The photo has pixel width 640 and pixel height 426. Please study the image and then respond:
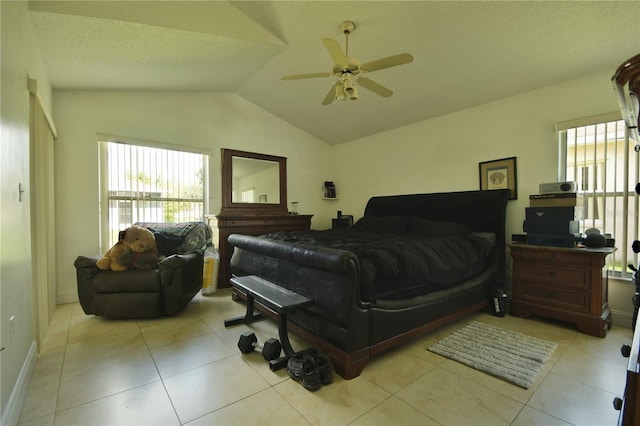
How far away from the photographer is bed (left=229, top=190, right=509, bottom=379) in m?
1.91

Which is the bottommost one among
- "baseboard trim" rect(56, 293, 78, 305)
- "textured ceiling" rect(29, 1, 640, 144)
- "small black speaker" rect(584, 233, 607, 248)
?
"baseboard trim" rect(56, 293, 78, 305)

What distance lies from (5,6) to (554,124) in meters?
4.66

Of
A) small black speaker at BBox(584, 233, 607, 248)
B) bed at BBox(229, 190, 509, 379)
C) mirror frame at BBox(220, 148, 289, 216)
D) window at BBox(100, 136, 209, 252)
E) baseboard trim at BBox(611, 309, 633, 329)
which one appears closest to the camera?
bed at BBox(229, 190, 509, 379)

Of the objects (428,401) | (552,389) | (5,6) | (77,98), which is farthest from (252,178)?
(552,389)

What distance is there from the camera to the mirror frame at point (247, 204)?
4539 mm

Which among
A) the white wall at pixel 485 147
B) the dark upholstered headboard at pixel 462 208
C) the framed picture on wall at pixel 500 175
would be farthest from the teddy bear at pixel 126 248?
the framed picture on wall at pixel 500 175

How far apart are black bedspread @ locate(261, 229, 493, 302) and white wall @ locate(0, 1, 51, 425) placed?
1985 millimetres

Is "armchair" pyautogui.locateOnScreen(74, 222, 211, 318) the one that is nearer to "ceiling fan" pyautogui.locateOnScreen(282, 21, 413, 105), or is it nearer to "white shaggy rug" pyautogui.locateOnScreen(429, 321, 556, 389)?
"ceiling fan" pyautogui.locateOnScreen(282, 21, 413, 105)

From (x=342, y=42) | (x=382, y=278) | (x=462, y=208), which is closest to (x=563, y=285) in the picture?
(x=462, y=208)

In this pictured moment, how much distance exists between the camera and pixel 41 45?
94.8 inches

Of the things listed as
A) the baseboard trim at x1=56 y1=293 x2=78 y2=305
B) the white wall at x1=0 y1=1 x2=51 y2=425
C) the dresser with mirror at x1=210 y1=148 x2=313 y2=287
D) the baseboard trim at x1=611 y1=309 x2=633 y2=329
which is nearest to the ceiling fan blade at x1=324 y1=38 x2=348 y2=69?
the white wall at x1=0 y1=1 x2=51 y2=425

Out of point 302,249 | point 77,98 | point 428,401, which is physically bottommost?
point 428,401

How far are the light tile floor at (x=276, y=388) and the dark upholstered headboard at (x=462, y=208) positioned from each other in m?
1.36

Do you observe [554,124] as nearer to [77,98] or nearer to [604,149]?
[604,149]
